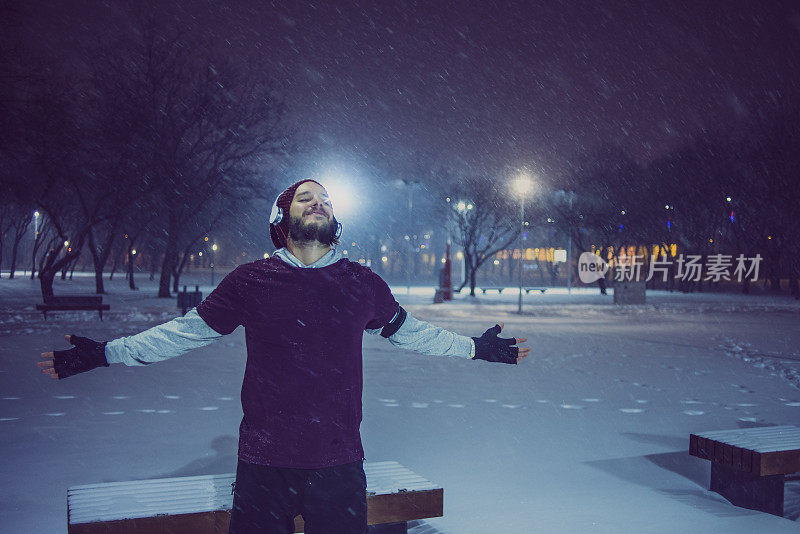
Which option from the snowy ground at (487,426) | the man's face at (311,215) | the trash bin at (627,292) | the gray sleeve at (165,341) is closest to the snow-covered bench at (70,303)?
the snowy ground at (487,426)

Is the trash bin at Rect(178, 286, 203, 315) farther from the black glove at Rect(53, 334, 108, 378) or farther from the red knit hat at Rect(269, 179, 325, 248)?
the red knit hat at Rect(269, 179, 325, 248)

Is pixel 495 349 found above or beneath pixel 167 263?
beneath

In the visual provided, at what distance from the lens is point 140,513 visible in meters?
3.34

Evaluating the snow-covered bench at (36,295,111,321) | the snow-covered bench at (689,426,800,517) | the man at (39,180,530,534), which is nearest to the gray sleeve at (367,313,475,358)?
the man at (39,180,530,534)

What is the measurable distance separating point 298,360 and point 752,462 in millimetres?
3644

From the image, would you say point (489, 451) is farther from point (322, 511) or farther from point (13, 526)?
point (322, 511)

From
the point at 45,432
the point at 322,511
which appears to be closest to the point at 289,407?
the point at 322,511

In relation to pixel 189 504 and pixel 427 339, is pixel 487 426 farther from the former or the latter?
pixel 427 339

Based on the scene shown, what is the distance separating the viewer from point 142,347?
2.90 metres

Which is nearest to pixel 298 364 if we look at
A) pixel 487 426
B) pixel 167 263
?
pixel 487 426

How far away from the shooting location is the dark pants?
2.58m

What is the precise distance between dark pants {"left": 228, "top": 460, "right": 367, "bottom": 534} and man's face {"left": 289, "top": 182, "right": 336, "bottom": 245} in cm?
87

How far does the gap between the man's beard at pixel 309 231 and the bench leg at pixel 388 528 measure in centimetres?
185

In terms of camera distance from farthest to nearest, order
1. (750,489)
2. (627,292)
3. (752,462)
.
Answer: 1. (627,292)
2. (750,489)
3. (752,462)
